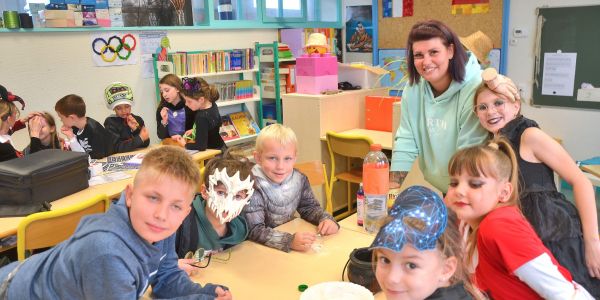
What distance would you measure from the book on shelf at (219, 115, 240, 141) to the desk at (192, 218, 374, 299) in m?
3.46

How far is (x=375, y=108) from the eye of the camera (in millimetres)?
4281

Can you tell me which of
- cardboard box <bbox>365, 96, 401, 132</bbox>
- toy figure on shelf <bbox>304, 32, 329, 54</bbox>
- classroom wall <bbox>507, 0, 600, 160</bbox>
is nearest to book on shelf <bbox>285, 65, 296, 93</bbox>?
toy figure on shelf <bbox>304, 32, 329, 54</bbox>

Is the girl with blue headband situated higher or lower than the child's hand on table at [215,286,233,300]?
higher

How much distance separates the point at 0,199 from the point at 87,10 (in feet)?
7.50

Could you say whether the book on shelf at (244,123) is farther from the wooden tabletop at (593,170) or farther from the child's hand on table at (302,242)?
the child's hand on table at (302,242)

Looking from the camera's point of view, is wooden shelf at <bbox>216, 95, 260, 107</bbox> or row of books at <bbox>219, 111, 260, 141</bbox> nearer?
wooden shelf at <bbox>216, 95, 260, 107</bbox>

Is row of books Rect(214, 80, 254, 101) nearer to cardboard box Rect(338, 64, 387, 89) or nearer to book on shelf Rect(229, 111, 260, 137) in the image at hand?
book on shelf Rect(229, 111, 260, 137)

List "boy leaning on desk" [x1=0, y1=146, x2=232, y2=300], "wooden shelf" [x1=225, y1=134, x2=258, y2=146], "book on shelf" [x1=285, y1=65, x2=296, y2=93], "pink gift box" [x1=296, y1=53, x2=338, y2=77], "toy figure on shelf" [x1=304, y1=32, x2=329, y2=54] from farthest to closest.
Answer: "book on shelf" [x1=285, y1=65, x2=296, y2=93]
"wooden shelf" [x1=225, y1=134, x2=258, y2=146]
"toy figure on shelf" [x1=304, y1=32, x2=329, y2=54]
"pink gift box" [x1=296, y1=53, x2=338, y2=77]
"boy leaning on desk" [x1=0, y1=146, x2=232, y2=300]

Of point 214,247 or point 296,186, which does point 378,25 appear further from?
point 214,247

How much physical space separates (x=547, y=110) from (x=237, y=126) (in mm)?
3216

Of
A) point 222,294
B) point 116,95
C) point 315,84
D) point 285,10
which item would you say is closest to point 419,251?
point 222,294

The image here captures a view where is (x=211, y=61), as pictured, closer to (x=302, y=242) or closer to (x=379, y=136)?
(x=379, y=136)

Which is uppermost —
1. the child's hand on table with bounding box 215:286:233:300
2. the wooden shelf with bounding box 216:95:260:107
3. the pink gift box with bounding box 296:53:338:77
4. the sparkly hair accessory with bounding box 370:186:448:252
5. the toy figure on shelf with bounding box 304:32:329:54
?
the toy figure on shelf with bounding box 304:32:329:54

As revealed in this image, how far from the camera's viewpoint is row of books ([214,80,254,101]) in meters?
5.30
